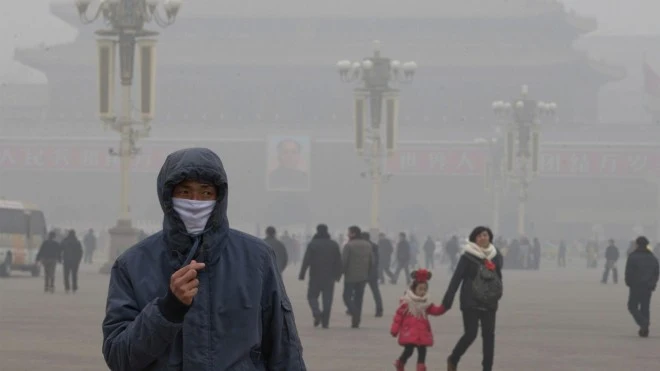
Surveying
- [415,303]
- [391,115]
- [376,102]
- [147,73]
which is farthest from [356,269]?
[391,115]

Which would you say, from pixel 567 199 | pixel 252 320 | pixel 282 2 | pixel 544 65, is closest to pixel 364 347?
pixel 252 320

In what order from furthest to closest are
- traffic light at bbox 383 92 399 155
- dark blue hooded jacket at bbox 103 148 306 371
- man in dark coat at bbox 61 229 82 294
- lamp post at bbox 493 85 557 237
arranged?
1. lamp post at bbox 493 85 557 237
2. traffic light at bbox 383 92 399 155
3. man in dark coat at bbox 61 229 82 294
4. dark blue hooded jacket at bbox 103 148 306 371

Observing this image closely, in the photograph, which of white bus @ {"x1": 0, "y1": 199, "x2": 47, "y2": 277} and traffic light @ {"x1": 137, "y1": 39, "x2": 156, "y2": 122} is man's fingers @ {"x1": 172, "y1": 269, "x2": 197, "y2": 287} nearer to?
traffic light @ {"x1": 137, "y1": 39, "x2": 156, "y2": 122}

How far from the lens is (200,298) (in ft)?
11.1

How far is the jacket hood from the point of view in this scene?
341 cm

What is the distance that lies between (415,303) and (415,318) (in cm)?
14

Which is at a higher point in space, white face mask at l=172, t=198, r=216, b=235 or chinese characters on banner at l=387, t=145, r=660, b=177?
white face mask at l=172, t=198, r=216, b=235

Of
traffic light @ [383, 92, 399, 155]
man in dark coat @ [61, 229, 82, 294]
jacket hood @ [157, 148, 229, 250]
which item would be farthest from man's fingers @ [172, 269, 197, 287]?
traffic light @ [383, 92, 399, 155]

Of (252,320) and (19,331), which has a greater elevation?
(252,320)

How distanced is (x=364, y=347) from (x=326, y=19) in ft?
202

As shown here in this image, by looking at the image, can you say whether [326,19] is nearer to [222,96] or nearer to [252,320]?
[222,96]

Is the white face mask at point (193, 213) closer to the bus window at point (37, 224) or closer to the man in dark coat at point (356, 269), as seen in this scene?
the man in dark coat at point (356, 269)

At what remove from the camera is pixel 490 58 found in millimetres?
69188

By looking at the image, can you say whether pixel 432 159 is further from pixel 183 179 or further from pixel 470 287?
pixel 183 179
